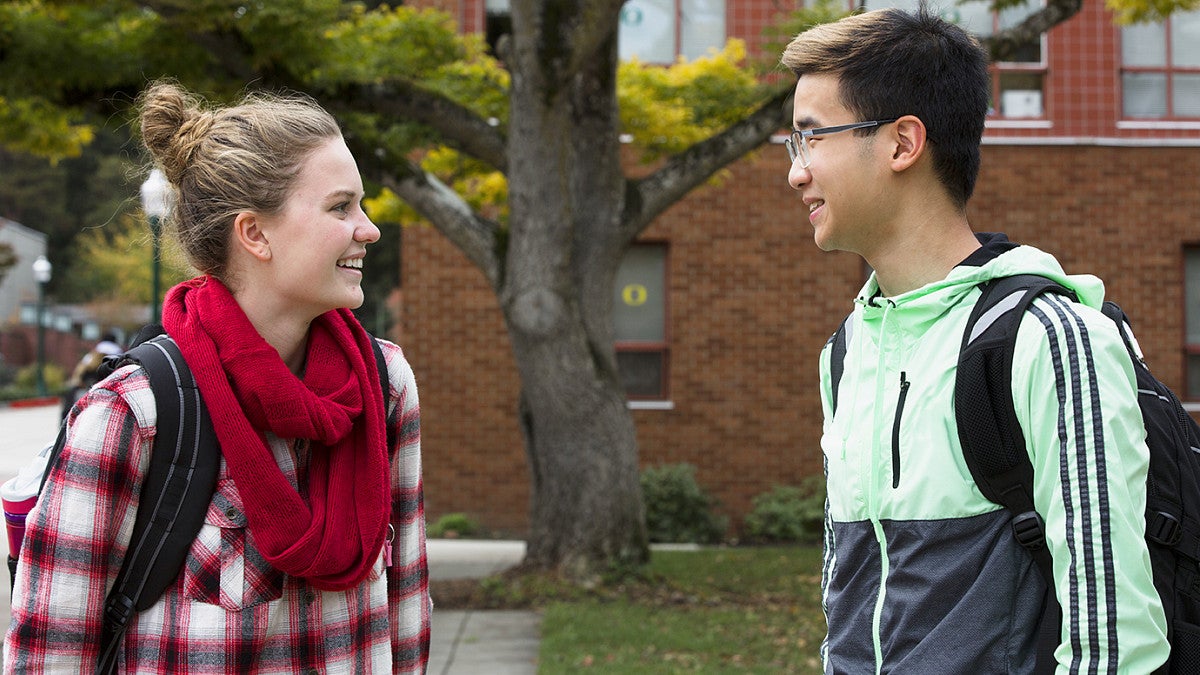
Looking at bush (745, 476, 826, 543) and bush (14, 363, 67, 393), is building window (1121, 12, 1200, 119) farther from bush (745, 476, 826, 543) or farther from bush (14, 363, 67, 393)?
bush (14, 363, 67, 393)

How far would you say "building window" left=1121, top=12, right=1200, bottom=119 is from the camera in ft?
47.2

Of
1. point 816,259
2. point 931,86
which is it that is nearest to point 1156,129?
point 816,259

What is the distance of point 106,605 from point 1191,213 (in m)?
14.7

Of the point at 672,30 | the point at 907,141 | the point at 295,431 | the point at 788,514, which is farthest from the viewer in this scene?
the point at 672,30

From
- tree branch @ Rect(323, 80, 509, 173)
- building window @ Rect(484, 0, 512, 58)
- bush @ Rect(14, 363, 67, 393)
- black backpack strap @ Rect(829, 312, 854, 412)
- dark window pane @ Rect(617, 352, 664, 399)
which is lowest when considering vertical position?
bush @ Rect(14, 363, 67, 393)

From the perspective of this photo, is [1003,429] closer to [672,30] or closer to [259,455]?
[259,455]

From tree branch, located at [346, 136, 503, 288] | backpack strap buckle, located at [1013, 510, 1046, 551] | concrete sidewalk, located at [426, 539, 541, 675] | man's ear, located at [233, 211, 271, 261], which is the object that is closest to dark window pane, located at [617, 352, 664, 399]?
concrete sidewalk, located at [426, 539, 541, 675]

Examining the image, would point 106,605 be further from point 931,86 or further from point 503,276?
point 503,276

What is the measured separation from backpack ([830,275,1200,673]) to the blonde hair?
1344mm

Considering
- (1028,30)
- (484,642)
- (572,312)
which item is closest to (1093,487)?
(484,642)

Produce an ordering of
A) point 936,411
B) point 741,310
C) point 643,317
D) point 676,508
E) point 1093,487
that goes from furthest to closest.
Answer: point 643,317 → point 741,310 → point 676,508 → point 936,411 → point 1093,487

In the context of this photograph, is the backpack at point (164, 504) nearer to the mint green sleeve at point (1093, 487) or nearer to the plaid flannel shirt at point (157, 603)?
the plaid flannel shirt at point (157, 603)

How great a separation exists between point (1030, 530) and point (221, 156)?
5.38 ft

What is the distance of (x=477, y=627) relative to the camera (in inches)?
319
